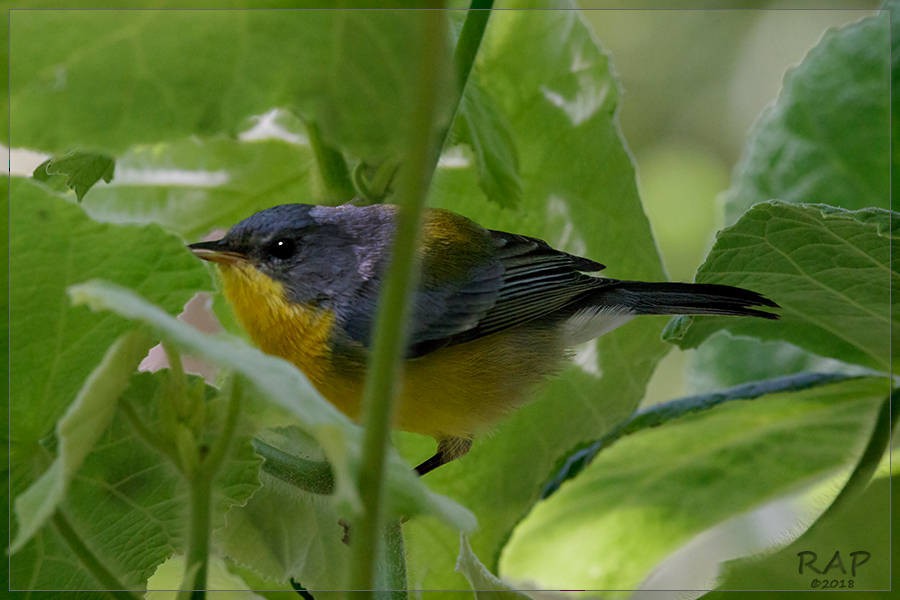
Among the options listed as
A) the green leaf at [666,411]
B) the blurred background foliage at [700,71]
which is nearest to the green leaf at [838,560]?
the green leaf at [666,411]

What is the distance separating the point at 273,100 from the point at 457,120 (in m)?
0.24

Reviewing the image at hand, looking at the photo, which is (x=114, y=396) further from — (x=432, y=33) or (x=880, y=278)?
(x=880, y=278)

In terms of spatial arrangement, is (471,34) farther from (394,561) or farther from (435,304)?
(435,304)

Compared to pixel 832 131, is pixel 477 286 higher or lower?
lower

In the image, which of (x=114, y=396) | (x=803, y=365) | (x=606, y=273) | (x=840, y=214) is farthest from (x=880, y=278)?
(x=114, y=396)

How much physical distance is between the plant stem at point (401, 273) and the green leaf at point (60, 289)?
193 millimetres

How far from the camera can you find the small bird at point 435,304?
889mm

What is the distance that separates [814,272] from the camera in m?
0.69

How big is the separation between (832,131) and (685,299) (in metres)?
0.27

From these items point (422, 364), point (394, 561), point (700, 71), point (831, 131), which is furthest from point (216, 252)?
point (700, 71)

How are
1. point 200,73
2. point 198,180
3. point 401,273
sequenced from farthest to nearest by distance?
point 198,180 → point 200,73 → point 401,273

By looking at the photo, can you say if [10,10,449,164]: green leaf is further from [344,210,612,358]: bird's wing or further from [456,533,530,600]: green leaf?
[344,210,612,358]: bird's wing

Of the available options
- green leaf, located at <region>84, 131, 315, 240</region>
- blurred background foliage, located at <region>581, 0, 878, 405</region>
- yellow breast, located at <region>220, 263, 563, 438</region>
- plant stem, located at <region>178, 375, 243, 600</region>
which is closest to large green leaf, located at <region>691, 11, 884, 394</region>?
yellow breast, located at <region>220, 263, 563, 438</region>

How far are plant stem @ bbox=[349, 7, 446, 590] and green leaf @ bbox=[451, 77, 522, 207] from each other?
1.19 ft
